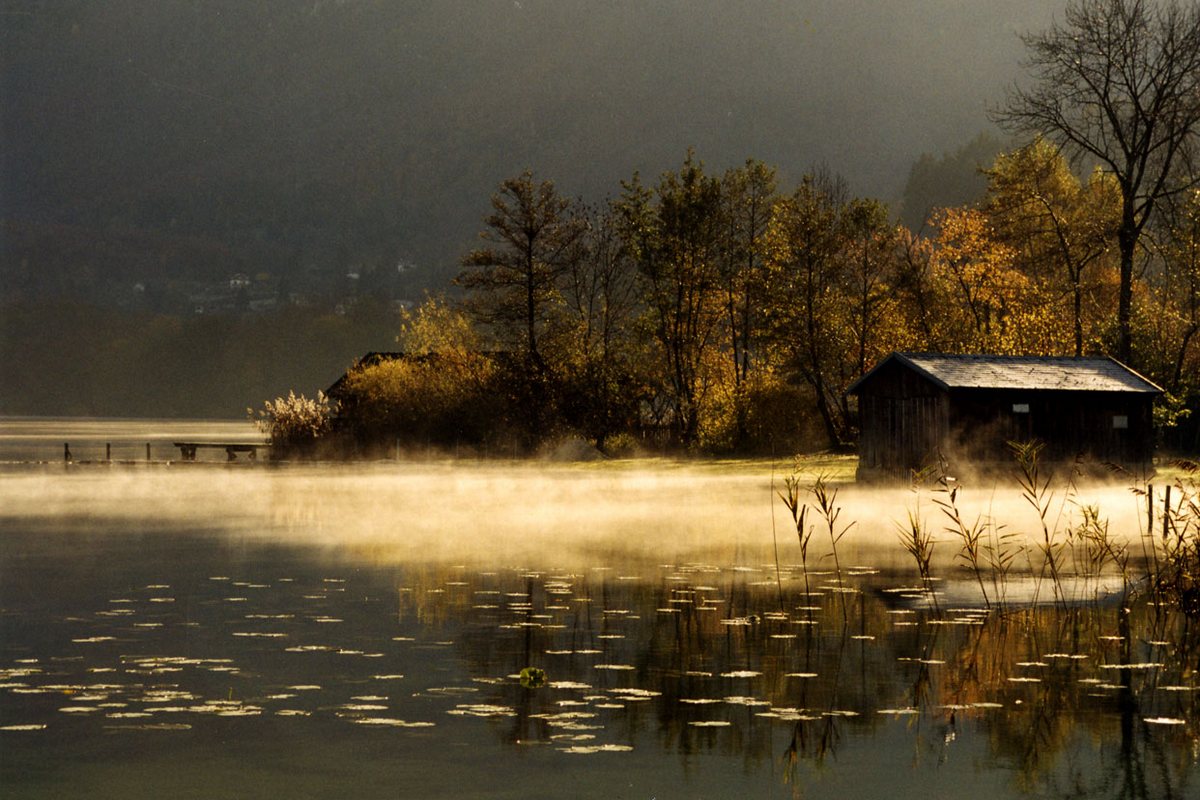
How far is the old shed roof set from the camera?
176ft

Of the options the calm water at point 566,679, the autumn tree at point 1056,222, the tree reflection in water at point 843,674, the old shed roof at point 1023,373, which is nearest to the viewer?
the calm water at point 566,679

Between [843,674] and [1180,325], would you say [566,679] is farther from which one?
[1180,325]

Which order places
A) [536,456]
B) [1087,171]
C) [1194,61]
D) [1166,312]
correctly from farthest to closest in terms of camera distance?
[1087,171] → [536,456] → [1166,312] → [1194,61]

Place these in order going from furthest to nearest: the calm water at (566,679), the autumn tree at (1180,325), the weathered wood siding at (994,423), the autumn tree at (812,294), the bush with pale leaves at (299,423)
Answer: the bush with pale leaves at (299,423), the autumn tree at (812,294), the autumn tree at (1180,325), the weathered wood siding at (994,423), the calm water at (566,679)

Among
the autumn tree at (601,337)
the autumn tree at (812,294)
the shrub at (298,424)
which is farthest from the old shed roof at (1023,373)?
the shrub at (298,424)

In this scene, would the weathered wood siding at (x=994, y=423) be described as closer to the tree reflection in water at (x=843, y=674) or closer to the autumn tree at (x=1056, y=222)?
the autumn tree at (x=1056, y=222)

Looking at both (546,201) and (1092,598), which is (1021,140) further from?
(1092,598)

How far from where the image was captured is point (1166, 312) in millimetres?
77000

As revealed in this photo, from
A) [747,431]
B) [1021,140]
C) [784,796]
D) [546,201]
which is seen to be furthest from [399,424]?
[1021,140]

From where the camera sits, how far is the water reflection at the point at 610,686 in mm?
11836

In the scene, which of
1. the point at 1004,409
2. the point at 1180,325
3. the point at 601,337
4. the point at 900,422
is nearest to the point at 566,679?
the point at 1004,409

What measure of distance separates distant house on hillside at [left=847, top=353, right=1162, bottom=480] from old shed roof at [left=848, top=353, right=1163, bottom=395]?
33 mm

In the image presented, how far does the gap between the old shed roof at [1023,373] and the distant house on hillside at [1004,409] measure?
0.11 feet

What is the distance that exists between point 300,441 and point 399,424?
7.24 m
